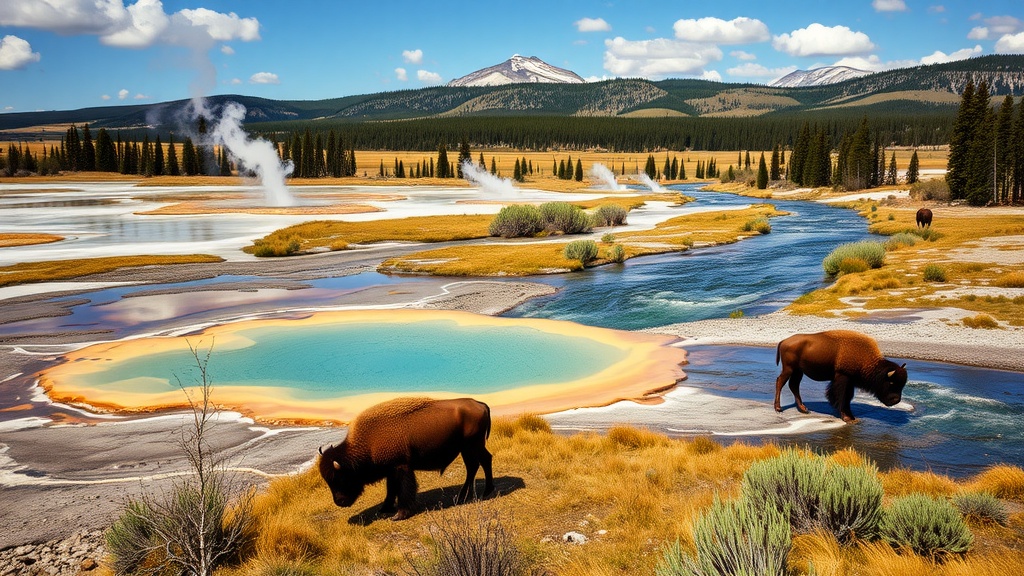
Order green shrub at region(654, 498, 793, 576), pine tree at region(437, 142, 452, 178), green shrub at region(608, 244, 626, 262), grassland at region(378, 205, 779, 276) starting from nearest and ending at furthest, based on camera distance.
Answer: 1. green shrub at region(654, 498, 793, 576)
2. grassland at region(378, 205, 779, 276)
3. green shrub at region(608, 244, 626, 262)
4. pine tree at region(437, 142, 452, 178)

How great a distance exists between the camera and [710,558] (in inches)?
223

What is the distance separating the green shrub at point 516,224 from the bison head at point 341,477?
155 feet

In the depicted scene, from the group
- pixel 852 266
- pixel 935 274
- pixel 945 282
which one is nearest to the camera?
pixel 945 282

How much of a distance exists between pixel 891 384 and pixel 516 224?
43.8m

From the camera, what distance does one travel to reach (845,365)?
42.9 ft

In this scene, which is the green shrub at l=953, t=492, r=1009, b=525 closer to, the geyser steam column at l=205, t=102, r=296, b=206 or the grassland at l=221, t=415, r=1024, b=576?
the grassland at l=221, t=415, r=1024, b=576

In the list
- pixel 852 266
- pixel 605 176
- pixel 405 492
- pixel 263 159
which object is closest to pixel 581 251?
pixel 852 266

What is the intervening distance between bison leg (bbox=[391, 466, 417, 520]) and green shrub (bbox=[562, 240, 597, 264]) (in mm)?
31262

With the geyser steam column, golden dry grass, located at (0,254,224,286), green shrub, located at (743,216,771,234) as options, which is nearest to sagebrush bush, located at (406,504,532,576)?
golden dry grass, located at (0,254,224,286)

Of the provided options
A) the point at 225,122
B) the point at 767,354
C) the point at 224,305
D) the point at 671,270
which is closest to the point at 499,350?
the point at 767,354

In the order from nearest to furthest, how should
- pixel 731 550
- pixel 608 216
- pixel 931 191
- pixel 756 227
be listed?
pixel 731 550, pixel 756 227, pixel 608 216, pixel 931 191

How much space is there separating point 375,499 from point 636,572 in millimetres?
4246

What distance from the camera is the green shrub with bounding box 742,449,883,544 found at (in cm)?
716

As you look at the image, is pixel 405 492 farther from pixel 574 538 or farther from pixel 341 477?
pixel 574 538
